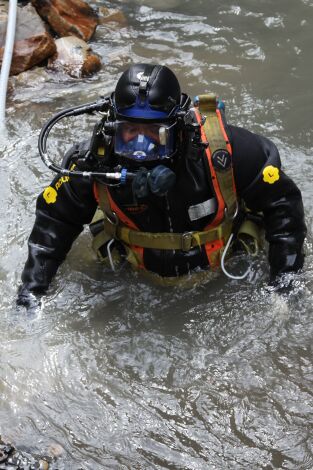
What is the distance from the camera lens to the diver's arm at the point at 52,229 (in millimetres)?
3561

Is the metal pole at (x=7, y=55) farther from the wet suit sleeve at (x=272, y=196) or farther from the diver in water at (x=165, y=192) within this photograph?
the wet suit sleeve at (x=272, y=196)

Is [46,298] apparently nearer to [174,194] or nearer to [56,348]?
[56,348]

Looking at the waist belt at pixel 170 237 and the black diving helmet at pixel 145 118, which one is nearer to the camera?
the black diving helmet at pixel 145 118

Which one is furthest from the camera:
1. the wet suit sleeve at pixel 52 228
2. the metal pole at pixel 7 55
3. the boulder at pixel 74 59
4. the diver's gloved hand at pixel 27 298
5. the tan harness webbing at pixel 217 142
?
the boulder at pixel 74 59

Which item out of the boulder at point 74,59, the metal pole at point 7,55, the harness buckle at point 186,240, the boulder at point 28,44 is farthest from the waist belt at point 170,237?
the boulder at point 28,44

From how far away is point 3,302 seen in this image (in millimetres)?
3846

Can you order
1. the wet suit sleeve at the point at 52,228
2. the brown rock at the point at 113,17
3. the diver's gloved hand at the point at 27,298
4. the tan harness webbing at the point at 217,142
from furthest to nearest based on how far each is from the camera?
1. the brown rock at the point at 113,17
2. the diver's gloved hand at the point at 27,298
3. the wet suit sleeve at the point at 52,228
4. the tan harness webbing at the point at 217,142

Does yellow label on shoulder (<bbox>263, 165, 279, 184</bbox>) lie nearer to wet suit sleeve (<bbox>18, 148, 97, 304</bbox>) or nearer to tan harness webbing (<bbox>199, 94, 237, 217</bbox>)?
tan harness webbing (<bbox>199, 94, 237, 217</bbox>)

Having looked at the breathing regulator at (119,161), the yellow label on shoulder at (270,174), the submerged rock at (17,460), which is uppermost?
the breathing regulator at (119,161)

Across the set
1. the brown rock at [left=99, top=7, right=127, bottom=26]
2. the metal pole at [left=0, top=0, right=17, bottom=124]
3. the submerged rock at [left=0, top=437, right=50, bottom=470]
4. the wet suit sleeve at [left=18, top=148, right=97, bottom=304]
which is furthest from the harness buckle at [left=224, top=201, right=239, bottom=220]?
the brown rock at [left=99, top=7, right=127, bottom=26]

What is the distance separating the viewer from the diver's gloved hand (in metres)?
3.68

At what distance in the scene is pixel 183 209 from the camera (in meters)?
3.43

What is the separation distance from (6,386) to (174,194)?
52.1 inches

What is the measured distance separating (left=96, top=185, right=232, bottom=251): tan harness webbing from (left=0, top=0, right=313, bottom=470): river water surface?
422 millimetres
